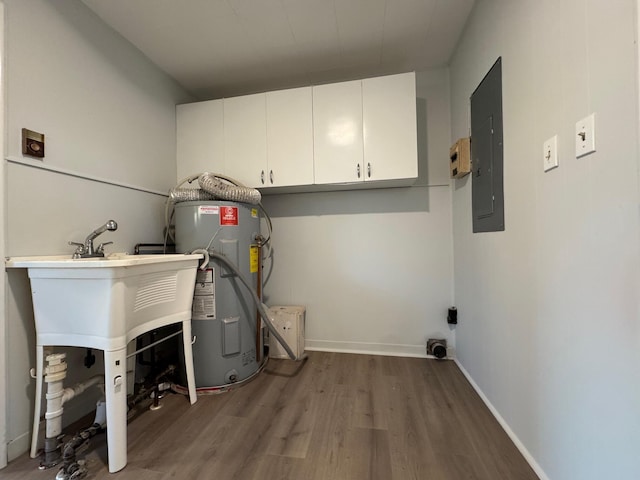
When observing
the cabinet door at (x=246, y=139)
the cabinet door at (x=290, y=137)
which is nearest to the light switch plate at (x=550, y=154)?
the cabinet door at (x=290, y=137)

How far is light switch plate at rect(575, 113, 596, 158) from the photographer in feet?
2.58

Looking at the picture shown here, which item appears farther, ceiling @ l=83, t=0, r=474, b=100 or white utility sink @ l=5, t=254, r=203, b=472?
ceiling @ l=83, t=0, r=474, b=100

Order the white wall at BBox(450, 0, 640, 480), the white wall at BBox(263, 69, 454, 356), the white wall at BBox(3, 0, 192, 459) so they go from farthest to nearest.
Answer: the white wall at BBox(263, 69, 454, 356) → the white wall at BBox(3, 0, 192, 459) → the white wall at BBox(450, 0, 640, 480)

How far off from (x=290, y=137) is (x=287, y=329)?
1.57 metres

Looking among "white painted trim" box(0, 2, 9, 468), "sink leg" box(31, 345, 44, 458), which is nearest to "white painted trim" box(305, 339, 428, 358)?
"sink leg" box(31, 345, 44, 458)

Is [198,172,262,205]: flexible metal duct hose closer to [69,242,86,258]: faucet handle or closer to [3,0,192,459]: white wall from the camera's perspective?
[3,0,192,459]: white wall

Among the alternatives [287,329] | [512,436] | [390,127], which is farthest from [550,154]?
[287,329]

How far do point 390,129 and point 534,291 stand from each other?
136 centimetres

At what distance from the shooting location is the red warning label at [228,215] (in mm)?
1755

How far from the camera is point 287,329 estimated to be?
2199mm

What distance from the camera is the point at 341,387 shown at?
1782 millimetres

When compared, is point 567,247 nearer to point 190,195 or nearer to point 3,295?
point 190,195

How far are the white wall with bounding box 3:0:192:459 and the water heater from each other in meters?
0.46

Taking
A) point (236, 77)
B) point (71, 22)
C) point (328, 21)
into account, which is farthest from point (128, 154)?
point (328, 21)
